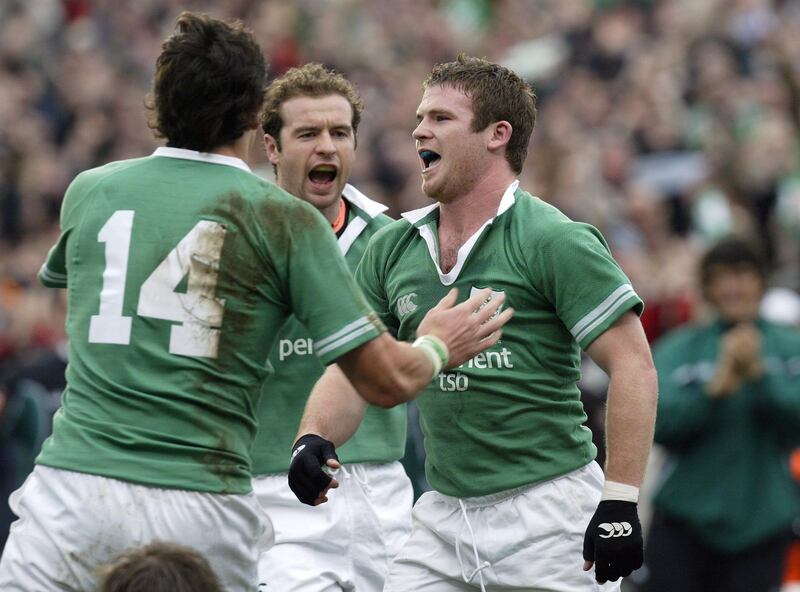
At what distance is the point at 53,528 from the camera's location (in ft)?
15.6

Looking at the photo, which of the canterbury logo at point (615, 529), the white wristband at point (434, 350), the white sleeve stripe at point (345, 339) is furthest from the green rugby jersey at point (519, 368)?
the white sleeve stripe at point (345, 339)

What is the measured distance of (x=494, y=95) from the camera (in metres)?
6.14

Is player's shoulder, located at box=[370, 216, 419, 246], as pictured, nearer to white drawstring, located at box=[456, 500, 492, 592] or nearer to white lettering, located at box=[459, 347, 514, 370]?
white lettering, located at box=[459, 347, 514, 370]

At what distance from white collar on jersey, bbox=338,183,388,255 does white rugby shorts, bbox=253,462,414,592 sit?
37.0 inches

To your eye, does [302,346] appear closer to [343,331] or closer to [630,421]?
[630,421]

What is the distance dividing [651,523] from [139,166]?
4.75m

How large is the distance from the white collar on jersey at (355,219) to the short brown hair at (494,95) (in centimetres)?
95

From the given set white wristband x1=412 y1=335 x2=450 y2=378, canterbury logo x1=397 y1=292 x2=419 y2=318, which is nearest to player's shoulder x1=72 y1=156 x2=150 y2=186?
white wristband x1=412 y1=335 x2=450 y2=378

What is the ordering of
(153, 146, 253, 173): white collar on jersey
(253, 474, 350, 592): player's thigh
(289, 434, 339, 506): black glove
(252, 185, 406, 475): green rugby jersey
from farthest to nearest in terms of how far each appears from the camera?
(252, 185, 406, 475): green rugby jersey < (253, 474, 350, 592): player's thigh < (289, 434, 339, 506): black glove < (153, 146, 253, 173): white collar on jersey

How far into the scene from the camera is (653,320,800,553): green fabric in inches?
338

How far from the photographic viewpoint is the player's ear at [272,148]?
7141 mm

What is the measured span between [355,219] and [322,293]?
2.22 metres

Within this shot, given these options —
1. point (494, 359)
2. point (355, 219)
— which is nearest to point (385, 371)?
point (494, 359)

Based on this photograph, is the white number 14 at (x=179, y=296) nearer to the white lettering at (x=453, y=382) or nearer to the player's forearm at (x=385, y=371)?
the player's forearm at (x=385, y=371)
